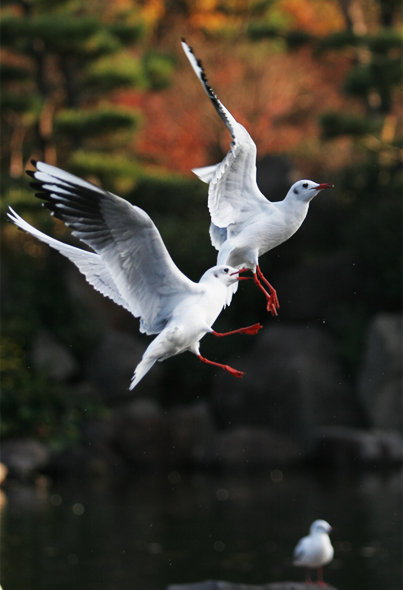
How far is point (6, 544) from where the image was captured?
1136 cm

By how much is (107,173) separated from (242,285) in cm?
315

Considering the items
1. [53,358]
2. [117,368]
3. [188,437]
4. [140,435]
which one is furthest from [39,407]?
[188,437]

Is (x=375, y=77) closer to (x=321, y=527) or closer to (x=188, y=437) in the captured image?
(x=188, y=437)

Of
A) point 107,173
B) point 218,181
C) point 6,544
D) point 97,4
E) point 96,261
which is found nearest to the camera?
point 218,181

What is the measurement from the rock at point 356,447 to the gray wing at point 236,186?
11.2 metres

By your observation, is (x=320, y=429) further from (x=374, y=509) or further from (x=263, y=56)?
(x=263, y=56)

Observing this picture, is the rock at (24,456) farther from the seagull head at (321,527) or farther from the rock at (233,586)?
the rock at (233,586)

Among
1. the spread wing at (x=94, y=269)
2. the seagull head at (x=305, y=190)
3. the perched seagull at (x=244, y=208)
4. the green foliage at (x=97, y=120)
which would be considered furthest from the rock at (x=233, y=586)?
the green foliage at (x=97, y=120)

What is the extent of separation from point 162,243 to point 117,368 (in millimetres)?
12942

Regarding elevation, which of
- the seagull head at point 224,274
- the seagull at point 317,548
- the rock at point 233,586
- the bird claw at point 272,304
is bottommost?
the rock at point 233,586

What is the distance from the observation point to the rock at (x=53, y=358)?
1628 centimetres

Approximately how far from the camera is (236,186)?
430cm

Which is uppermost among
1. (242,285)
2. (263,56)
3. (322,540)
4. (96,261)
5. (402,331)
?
(263,56)

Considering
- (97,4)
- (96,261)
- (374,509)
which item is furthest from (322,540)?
(97,4)
